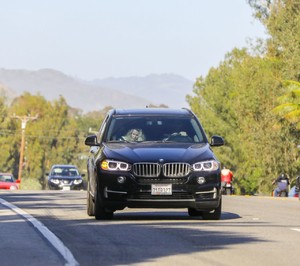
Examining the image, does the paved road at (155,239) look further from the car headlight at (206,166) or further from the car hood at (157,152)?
the car hood at (157,152)

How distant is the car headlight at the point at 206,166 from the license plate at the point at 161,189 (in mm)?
504

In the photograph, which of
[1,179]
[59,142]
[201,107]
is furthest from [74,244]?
[59,142]

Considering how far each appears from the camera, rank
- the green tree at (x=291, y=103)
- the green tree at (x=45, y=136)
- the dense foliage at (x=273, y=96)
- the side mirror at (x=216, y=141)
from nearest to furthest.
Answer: the side mirror at (x=216, y=141)
the green tree at (x=291, y=103)
the dense foliage at (x=273, y=96)
the green tree at (x=45, y=136)

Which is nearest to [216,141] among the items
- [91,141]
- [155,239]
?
[91,141]

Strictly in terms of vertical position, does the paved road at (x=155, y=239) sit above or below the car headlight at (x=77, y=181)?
below

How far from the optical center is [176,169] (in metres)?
18.9

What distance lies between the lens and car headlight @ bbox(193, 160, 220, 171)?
62.2 feet

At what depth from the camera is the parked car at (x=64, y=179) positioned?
56.6 m

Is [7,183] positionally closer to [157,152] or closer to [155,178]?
[157,152]

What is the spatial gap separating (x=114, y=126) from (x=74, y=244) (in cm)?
632

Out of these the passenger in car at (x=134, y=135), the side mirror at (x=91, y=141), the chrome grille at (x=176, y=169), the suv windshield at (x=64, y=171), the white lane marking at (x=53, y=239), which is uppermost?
the passenger in car at (x=134, y=135)

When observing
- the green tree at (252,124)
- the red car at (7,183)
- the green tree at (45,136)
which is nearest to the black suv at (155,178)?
the red car at (7,183)

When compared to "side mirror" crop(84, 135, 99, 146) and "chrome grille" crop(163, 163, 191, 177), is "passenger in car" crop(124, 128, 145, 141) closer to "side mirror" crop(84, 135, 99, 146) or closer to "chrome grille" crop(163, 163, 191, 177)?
"side mirror" crop(84, 135, 99, 146)

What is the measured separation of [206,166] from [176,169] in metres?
0.50
